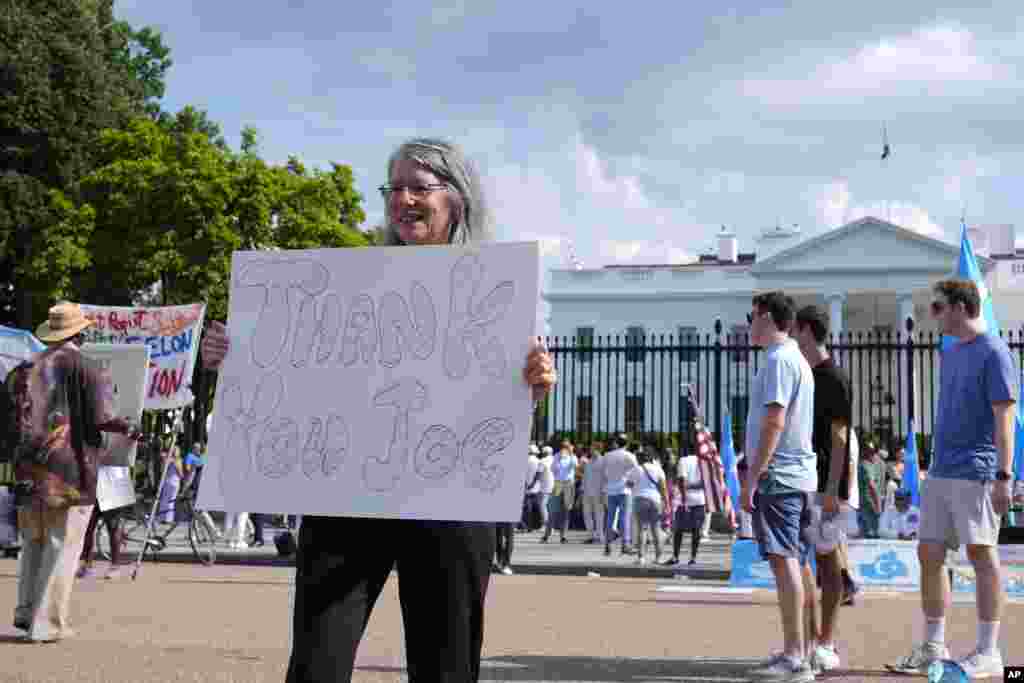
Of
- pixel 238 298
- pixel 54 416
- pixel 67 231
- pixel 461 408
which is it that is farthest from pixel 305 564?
pixel 67 231

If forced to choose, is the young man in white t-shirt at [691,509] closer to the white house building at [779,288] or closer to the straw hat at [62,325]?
the straw hat at [62,325]

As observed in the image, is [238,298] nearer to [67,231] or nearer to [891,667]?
[891,667]

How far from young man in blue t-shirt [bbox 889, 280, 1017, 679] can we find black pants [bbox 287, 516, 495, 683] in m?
3.81

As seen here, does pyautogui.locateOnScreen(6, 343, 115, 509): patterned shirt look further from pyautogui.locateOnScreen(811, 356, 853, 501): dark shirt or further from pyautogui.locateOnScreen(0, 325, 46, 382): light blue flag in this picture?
pyautogui.locateOnScreen(0, 325, 46, 382): light blue flag

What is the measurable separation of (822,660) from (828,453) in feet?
3.57

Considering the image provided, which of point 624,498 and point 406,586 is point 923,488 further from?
point 624,498

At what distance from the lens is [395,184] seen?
3.38 metres

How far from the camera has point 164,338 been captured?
50.7 ft

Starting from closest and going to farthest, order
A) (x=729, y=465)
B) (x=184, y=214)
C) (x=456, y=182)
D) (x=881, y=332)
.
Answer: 1. (x=456, y=182)
2. (x=729, y=465)
3. (x=881, y=332)
4. (x=184, y=214)

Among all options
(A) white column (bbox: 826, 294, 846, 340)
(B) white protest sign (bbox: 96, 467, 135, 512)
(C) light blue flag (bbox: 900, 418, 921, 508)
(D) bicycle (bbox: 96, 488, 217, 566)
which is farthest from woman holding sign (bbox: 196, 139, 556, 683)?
(A) white column (bbox: 826, 294, 846, 340)

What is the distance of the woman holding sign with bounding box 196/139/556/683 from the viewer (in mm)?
3072

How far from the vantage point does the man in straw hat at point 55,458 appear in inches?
289

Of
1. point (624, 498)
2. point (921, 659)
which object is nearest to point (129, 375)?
point (624, 498)

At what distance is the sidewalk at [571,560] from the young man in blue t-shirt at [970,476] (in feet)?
28.6
